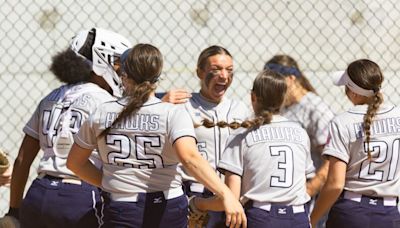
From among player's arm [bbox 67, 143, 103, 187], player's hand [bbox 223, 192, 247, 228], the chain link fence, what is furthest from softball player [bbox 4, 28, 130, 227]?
the chain link fence

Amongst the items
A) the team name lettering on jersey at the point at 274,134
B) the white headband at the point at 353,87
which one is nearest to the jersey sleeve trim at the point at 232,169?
the team name lettering on jersey at the point at 274,134

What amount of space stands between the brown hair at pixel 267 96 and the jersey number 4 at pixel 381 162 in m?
0.61

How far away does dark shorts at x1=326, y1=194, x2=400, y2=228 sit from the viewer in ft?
16.0

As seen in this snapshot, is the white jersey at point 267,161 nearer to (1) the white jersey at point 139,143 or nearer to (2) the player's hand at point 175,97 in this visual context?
(1) the white jersey at point 139,143

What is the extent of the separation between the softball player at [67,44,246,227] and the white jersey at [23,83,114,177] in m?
0.43

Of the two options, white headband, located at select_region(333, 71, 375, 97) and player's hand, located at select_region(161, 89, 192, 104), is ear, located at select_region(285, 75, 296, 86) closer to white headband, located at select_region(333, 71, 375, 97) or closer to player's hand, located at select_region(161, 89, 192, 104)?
white headband, located at select_region(333, 71, 375, 97)

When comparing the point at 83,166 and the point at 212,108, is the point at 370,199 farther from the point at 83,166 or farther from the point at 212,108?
the point at 83,166

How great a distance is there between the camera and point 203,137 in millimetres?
5281

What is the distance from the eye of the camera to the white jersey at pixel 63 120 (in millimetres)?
4926

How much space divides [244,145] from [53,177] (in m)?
1.11

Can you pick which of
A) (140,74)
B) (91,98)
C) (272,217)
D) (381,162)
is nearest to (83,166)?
(91,98)

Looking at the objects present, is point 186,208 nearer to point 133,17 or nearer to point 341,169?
point 341,169

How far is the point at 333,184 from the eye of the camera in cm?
485

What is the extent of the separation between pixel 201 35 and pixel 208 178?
3.93 meters
